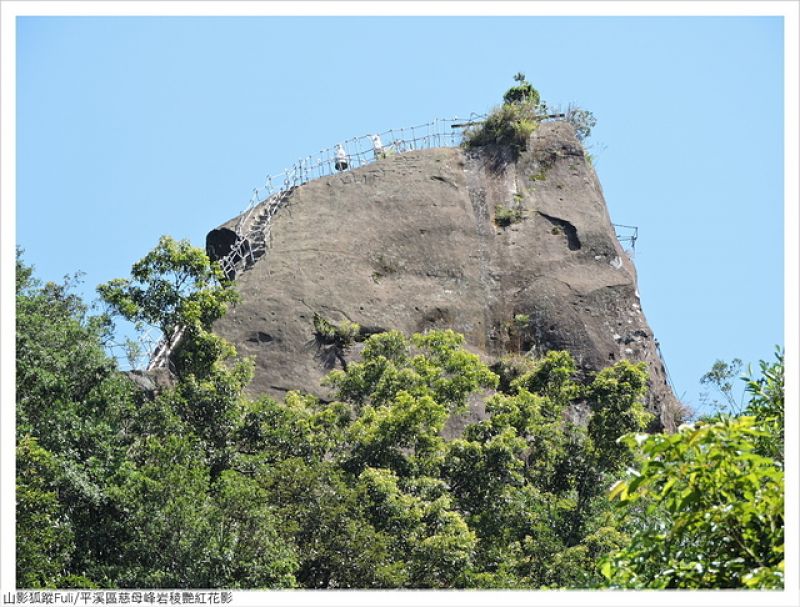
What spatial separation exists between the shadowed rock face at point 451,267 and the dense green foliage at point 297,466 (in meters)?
2.98

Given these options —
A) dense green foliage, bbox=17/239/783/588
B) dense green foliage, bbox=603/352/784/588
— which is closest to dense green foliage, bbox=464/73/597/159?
dense green foliage, bbox=17/239/783/588

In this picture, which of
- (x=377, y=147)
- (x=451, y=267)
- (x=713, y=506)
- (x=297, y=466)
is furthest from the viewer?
(x=377, y=147)

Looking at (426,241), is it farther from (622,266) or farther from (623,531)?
(623,531)

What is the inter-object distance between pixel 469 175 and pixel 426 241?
313 cm

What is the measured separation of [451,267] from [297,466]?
11.1 meters

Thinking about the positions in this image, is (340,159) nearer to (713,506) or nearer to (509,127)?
(509,127)

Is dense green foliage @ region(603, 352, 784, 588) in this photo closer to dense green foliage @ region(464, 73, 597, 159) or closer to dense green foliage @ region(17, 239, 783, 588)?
dense green foliage @ region(17, 239, 783, 588)

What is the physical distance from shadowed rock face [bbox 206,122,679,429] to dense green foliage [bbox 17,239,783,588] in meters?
2.98

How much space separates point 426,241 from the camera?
33.0m

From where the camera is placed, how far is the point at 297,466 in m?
22.4

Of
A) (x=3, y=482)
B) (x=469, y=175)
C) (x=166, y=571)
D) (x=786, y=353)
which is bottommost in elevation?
(x=166, y=571)

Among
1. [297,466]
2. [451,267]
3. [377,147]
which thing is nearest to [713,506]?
[297,466]

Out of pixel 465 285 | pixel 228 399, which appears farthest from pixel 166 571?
pixel 465 285

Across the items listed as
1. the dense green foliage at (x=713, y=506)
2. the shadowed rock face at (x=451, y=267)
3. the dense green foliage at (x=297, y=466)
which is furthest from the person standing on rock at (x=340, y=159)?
the dense green foliage at (x=713, y=506)
